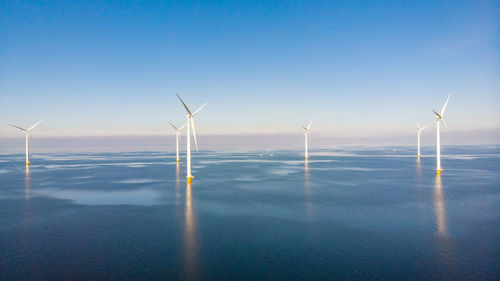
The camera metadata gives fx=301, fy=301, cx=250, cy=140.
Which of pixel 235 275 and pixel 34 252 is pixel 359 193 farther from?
pixel 34 252

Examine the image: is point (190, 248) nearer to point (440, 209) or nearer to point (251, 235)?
point (251, 235)

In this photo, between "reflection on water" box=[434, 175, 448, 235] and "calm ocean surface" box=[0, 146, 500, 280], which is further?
"reflection on water" box=[434, 175, 448, 235]

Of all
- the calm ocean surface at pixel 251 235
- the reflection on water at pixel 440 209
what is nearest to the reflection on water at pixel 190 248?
the calm ocean surface at pixel 251 235

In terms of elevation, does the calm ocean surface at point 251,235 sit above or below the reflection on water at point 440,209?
above

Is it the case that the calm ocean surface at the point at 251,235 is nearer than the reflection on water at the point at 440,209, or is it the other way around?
the calm ocean surface at the point at 251,235

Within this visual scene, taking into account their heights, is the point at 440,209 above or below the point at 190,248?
below

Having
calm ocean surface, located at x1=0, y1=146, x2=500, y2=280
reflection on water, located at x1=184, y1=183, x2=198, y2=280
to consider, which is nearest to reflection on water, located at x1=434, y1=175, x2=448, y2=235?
calm ocean surface, located at x1=0, y1=146, x2=500, y2=280

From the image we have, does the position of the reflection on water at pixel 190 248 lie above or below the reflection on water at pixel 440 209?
above

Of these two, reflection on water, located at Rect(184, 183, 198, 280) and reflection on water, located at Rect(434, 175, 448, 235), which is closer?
reflection on water, located at Rect(184, 183, 198, 280)

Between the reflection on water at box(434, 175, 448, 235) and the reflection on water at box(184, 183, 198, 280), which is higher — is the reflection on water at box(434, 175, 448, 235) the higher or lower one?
the lower one

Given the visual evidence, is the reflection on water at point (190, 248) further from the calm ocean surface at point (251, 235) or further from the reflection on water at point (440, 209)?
the reflection on water at point (440, 209)

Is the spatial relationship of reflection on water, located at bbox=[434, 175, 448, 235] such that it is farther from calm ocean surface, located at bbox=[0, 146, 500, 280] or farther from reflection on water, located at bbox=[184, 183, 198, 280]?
reflection on water, located at bbox=[184, 183, 198, 280]

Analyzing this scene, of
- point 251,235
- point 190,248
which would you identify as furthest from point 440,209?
point 190,248
